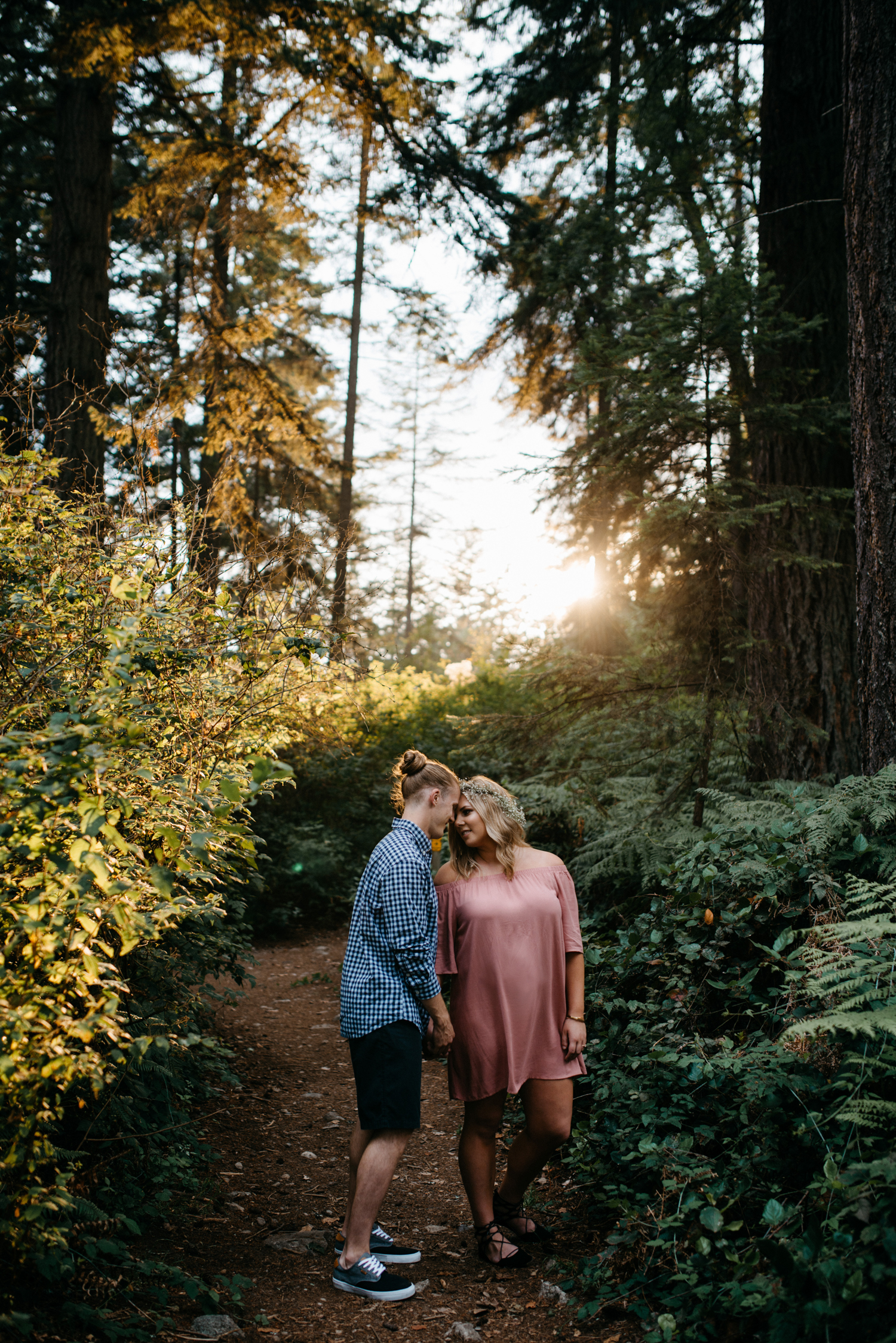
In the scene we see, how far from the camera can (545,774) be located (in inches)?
265

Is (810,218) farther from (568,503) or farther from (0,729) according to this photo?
(0,729)

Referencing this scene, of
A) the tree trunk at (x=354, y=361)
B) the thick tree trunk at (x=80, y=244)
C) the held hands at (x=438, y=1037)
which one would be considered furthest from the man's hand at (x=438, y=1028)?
the thick tree trunk at (x=80, y=244)

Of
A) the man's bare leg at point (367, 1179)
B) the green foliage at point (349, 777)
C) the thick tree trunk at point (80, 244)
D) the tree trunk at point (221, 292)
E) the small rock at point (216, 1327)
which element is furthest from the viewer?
the green foliage at point (349, 777)

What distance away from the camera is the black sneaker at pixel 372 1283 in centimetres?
299

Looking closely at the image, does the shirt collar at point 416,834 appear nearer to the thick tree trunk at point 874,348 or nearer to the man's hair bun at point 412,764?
the man's hair bun at point 412,764

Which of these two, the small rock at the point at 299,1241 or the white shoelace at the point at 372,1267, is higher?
the white shoelace at the point at 372,1267

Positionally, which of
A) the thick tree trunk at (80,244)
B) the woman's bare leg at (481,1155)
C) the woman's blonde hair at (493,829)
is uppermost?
the thick tree trunk at (80,244)

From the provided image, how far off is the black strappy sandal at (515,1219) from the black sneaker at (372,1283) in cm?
51

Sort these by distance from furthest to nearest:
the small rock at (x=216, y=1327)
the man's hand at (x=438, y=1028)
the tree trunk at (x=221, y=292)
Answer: the tree trunk at (x=221, y=292) → the man's hand at (x=438, y=1028) → the small rock at (x=216, y=1327)

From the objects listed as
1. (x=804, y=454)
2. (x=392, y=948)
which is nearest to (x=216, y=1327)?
(x=392, y=948)

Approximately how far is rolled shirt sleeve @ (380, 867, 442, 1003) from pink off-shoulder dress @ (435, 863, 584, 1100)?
0.21 metres

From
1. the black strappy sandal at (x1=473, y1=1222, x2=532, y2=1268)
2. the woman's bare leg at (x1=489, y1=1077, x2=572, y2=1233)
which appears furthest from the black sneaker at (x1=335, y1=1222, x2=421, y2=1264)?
the woman's bare leg at (x1=489, y1=1077, x2=572, y2=1233)

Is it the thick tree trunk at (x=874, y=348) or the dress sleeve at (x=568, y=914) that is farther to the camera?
the thick tree trunk at (x=874, y=348)

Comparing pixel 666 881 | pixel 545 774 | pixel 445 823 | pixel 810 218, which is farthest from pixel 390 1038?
pixel 810 218
